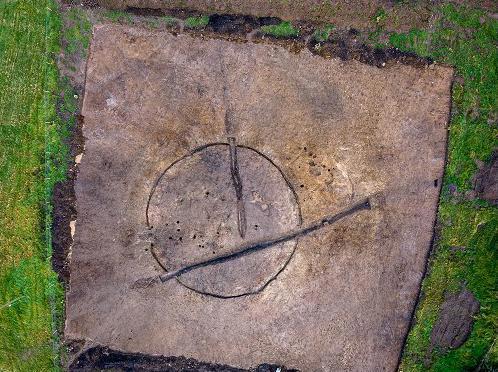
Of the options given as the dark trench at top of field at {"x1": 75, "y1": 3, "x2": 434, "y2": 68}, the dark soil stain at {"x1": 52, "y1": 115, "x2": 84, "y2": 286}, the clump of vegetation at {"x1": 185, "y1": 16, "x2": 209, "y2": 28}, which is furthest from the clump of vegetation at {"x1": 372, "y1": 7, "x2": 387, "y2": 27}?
the dark soil stain at {"x1": 52, "y1": 115, "x2": 84, "y2": 286}

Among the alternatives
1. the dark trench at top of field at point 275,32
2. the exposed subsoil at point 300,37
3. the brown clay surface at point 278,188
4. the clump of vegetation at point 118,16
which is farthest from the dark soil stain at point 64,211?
the exposed subsoil at point 300,37

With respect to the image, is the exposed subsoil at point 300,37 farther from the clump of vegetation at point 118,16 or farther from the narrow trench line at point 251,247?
the narrow trench line at point 251,247

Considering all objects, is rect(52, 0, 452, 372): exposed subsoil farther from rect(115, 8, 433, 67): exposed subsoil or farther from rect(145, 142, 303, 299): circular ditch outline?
rect(145, 142, 303, 299): circular ditch outline

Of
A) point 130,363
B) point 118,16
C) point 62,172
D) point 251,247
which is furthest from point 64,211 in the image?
point 118,16

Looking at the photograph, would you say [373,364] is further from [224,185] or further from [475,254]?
[224,185]

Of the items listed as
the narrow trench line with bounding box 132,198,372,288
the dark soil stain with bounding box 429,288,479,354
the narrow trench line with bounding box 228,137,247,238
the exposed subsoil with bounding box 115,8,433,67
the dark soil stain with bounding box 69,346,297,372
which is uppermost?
the exposed subsoil with bounding box 115,8,433,67
